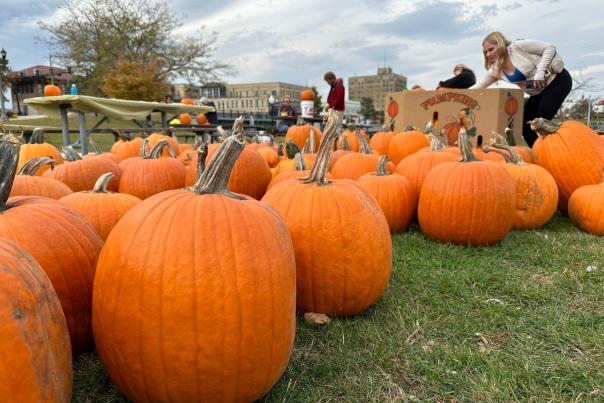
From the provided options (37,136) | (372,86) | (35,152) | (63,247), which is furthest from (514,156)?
(372,86)

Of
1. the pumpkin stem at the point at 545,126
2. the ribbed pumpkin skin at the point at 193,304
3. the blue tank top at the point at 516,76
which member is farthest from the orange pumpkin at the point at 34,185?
the blue tank top at the point at 516,76

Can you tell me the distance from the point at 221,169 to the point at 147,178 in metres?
2.45

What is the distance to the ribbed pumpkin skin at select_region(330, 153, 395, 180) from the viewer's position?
423 cm

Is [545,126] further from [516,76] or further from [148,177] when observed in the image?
[148,177]

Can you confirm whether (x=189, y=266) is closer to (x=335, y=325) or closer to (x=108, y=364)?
(x=108, y=364)

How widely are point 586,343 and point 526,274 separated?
0.84 meters

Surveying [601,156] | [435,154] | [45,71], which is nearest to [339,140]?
[435,154]

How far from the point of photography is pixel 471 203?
3211 mm

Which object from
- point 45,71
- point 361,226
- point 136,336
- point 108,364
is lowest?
point 108,364

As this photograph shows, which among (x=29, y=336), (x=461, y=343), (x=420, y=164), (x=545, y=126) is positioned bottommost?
(x=461, y=343)

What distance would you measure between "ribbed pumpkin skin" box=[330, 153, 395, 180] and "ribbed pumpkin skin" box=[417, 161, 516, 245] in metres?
0.91

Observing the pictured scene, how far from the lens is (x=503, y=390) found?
1604mm

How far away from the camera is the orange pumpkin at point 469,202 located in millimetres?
3203

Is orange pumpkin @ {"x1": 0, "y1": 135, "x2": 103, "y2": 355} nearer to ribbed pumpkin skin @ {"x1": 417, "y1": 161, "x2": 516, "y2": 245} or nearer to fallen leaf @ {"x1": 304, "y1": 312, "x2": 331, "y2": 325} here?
fallen leaf @ {"x1": 304, "y1": 312, "x2": 331, "y2": 325}
